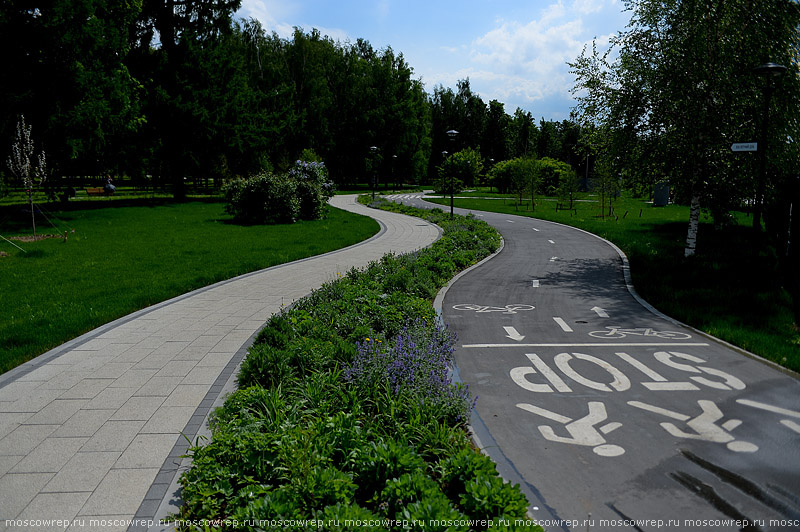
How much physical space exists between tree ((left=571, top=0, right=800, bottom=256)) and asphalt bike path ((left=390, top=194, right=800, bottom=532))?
6.80 metres

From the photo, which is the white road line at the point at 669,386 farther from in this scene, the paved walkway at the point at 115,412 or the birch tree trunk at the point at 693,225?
the birch tree trunk at the point at 693,225

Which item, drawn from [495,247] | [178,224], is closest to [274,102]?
[178,224]

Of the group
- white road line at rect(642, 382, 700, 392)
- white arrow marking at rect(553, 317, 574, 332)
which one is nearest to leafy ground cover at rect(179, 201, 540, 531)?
white road line at rect(642, 382, 700, 392)

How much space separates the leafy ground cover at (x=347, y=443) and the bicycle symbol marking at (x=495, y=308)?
9.18ft

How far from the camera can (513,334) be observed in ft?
28.2

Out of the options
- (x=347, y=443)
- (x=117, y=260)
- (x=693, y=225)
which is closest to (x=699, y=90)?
(x=693, y=225)

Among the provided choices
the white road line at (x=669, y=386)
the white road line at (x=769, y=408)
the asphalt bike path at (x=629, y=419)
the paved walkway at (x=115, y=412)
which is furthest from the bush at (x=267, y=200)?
the white road line at (x=769, y=408)

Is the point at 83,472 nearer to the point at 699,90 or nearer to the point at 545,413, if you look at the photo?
the point at 545,413

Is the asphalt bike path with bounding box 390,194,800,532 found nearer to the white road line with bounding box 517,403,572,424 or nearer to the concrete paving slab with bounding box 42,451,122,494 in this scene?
the white road line with bounding box 517,403,572,424

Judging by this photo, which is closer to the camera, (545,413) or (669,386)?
(545,413)

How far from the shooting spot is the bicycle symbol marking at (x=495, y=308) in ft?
33.5

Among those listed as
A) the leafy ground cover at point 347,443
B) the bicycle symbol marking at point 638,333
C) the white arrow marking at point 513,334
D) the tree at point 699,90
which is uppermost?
the tree at point 699,90

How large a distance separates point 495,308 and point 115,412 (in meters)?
7.15

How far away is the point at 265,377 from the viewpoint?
595 cm
